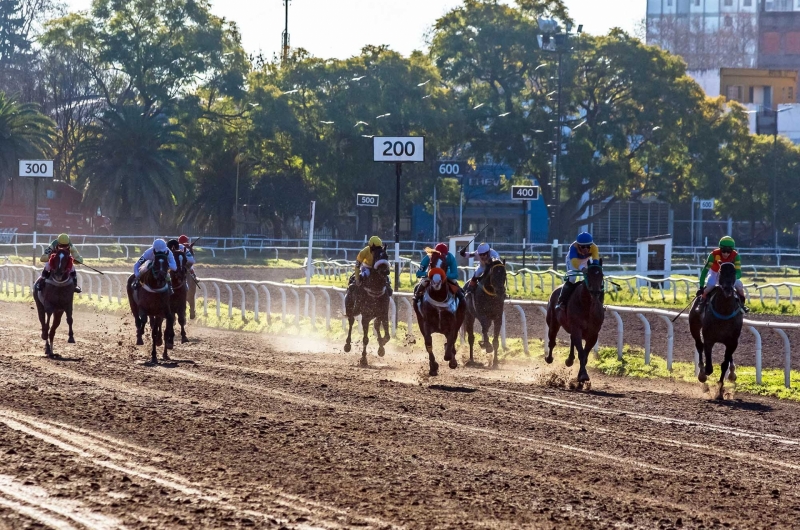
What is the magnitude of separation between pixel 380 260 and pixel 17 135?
42840mm

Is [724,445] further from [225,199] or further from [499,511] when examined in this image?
[225,199]

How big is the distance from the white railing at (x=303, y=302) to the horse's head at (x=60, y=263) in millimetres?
4789

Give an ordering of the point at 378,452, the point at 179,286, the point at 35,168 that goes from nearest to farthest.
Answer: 1. the point at 378,452
2. the point at 179,286
3. the point at 35,168

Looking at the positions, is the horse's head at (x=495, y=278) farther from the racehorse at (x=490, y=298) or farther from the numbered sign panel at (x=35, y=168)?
the numbered sign panel at (x=35, y=168)

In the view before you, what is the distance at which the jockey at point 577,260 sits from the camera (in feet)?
46.8

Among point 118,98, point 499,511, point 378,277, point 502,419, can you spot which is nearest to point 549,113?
point 118,98

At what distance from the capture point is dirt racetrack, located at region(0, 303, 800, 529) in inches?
286

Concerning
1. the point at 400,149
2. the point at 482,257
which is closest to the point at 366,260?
the point at 482,257

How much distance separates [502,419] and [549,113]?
50314 millimetres

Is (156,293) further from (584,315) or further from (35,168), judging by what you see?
(35,168)

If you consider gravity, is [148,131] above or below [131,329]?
above

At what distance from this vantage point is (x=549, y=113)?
2375 inches

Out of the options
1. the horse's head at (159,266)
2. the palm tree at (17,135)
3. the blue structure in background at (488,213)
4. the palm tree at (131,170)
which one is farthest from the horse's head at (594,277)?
the blue structure in background at (488,213)

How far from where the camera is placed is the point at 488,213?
236 ft
